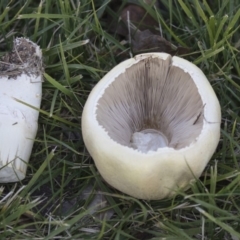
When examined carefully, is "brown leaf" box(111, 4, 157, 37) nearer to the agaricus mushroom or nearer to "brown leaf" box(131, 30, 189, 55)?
"brown leaf" box(131, 30, 189, 55)

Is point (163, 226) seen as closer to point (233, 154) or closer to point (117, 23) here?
point (233, 154)

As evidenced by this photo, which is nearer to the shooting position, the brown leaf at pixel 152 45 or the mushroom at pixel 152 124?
the mushroom at pixel 152 124

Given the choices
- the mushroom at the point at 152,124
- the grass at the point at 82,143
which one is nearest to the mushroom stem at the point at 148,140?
the mushroom at the point at 152,124

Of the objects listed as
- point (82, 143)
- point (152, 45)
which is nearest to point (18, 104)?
point (82, 143)

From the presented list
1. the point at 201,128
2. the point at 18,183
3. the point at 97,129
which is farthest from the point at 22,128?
the point at 201,128

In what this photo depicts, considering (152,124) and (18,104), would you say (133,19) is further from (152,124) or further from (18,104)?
(18,104)

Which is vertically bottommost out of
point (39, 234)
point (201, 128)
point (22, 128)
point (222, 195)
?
point (39, 234)

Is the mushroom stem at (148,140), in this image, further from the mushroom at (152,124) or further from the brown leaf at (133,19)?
the brown leaf at (133,19)
